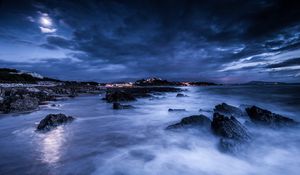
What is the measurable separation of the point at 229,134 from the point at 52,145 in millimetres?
6041

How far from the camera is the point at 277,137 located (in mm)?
7625

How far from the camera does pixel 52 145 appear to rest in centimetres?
620

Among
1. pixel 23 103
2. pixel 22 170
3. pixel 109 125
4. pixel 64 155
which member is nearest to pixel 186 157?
pixel 64 155

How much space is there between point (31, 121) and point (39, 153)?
4.95 metres

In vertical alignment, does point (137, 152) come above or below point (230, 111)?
below

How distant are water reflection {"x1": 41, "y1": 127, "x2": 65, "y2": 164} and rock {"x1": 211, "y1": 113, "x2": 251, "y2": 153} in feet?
16.6

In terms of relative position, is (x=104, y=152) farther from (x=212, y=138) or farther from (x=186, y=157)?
(x=212, y=138)

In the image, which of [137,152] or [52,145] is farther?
[52,145]

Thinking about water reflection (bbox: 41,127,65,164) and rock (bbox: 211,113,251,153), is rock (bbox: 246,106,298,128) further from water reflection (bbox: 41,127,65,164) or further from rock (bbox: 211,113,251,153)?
water reflection (bbox: 41,127,65,164)

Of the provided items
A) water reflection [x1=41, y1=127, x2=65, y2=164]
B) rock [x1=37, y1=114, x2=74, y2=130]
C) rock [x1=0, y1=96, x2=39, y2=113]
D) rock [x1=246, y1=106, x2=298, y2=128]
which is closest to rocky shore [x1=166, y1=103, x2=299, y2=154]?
rock [x1=246, y1=106, x2=298, y2=128]

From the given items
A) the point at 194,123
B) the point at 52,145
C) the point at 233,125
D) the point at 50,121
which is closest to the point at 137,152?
the point at 52,145

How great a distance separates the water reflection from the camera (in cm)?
521

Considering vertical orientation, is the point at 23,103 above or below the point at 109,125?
above

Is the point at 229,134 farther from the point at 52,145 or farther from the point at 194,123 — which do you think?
the point at 52,145
